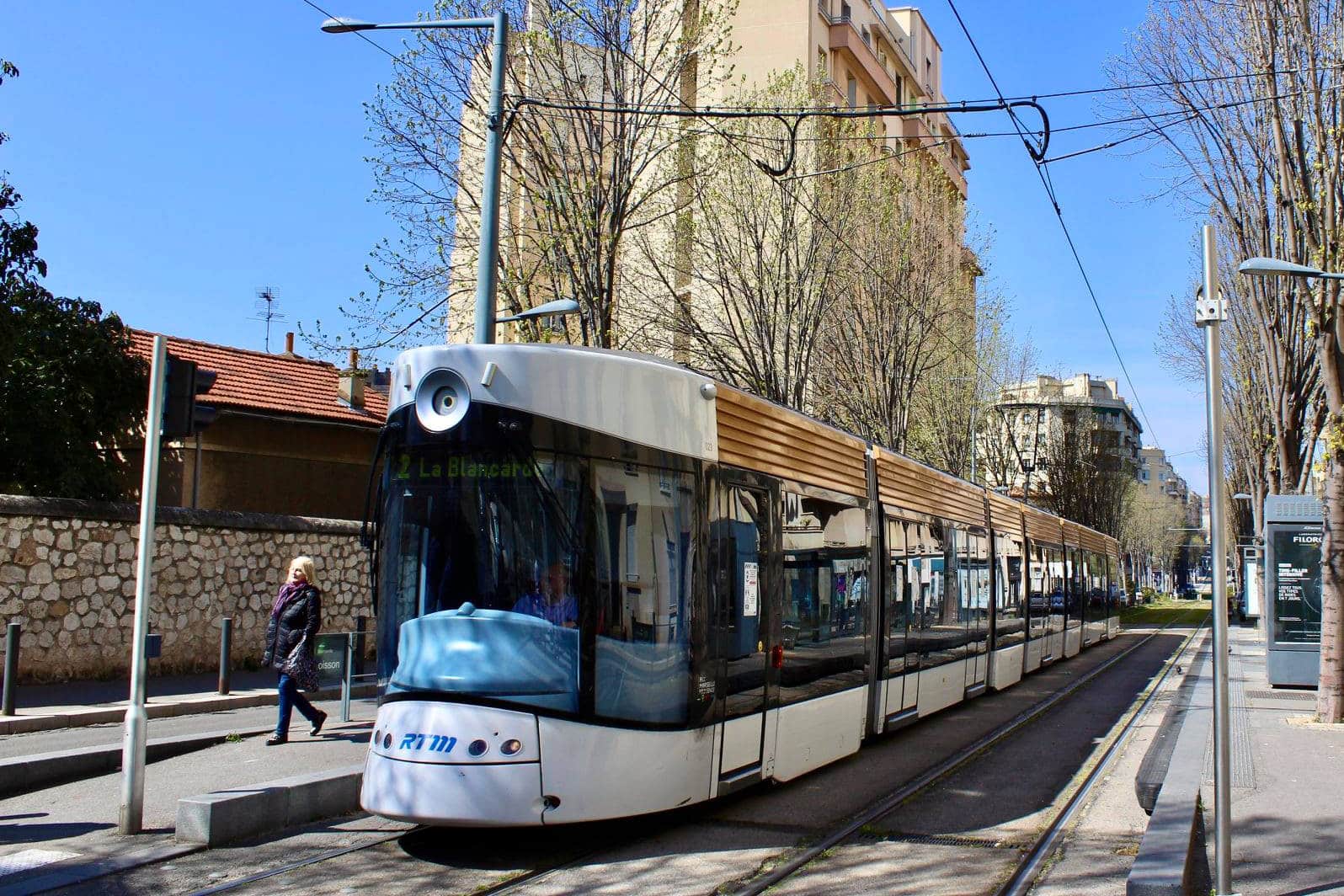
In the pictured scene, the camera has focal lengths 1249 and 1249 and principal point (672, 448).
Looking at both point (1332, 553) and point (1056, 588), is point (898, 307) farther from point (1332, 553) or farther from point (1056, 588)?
point (1332, 553)

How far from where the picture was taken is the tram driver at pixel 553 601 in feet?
22.3

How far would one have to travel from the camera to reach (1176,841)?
20.6 feet

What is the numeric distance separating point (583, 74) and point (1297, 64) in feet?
30.2

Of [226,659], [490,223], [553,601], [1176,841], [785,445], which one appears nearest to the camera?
[1176,841]

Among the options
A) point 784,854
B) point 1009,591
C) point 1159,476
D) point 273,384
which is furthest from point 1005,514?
point 1159,476

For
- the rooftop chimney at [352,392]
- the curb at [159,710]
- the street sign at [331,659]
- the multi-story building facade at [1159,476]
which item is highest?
the multi-story building facade at [1159,476]

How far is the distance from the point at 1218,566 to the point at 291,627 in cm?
750

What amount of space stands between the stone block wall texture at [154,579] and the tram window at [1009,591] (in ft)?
34.7

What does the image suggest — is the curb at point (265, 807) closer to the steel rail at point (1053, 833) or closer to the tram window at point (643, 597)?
the tram window at point (643, 597)

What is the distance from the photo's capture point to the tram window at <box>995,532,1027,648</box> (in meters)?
17.7

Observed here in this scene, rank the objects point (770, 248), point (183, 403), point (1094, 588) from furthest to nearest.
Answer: point (1094, 588) → point (770, 248) → point (183, 403)

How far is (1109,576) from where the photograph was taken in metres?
35.3

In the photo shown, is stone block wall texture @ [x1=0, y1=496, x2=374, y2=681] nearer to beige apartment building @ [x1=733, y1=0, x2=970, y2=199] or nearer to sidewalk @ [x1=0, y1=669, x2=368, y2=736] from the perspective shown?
sidewalk @ [x1=0, y1=669, x2=368, y2=736]

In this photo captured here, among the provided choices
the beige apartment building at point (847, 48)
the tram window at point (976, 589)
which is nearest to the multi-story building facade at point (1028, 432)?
the beige apartment building at point (847, 48)
